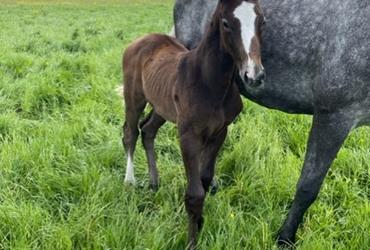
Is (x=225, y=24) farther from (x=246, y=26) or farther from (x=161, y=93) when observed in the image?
(x=161, y=93)

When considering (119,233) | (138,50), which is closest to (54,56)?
(138,50)

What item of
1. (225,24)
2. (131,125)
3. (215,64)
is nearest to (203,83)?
(215,64)

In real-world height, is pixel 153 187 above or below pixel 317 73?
below

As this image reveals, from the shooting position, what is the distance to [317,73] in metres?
3.43

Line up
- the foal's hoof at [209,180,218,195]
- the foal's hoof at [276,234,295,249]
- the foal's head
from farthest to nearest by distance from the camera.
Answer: the foal's hoof at [209,180,218,195]
the foal's hoof at [276,234,295,249]
the foal's head

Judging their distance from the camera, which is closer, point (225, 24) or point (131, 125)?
point (225, 24)

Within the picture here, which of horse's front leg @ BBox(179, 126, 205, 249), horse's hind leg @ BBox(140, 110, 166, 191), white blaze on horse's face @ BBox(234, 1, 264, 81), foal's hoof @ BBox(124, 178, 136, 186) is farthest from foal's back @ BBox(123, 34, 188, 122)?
white blaze on horse's face @ BBox(234, 1, 264, 81)

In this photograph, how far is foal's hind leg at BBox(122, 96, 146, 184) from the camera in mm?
4422

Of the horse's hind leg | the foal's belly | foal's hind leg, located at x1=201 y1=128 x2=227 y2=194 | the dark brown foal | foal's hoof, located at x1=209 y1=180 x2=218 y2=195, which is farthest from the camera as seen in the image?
the horse's hind leg

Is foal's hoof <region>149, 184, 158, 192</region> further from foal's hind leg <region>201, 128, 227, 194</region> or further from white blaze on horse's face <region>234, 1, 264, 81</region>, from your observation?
white blaze on horse's face <region>234, 1, 264, 81</region>

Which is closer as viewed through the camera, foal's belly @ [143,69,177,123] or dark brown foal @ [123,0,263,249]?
dark brown foal @ [123,0,263,249]

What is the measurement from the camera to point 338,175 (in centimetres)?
416

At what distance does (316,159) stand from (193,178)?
79cm

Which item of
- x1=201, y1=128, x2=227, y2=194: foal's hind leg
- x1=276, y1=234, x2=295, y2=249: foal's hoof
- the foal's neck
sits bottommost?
x1=276, y1=234, x2=295, y2=249: foal's hoof
